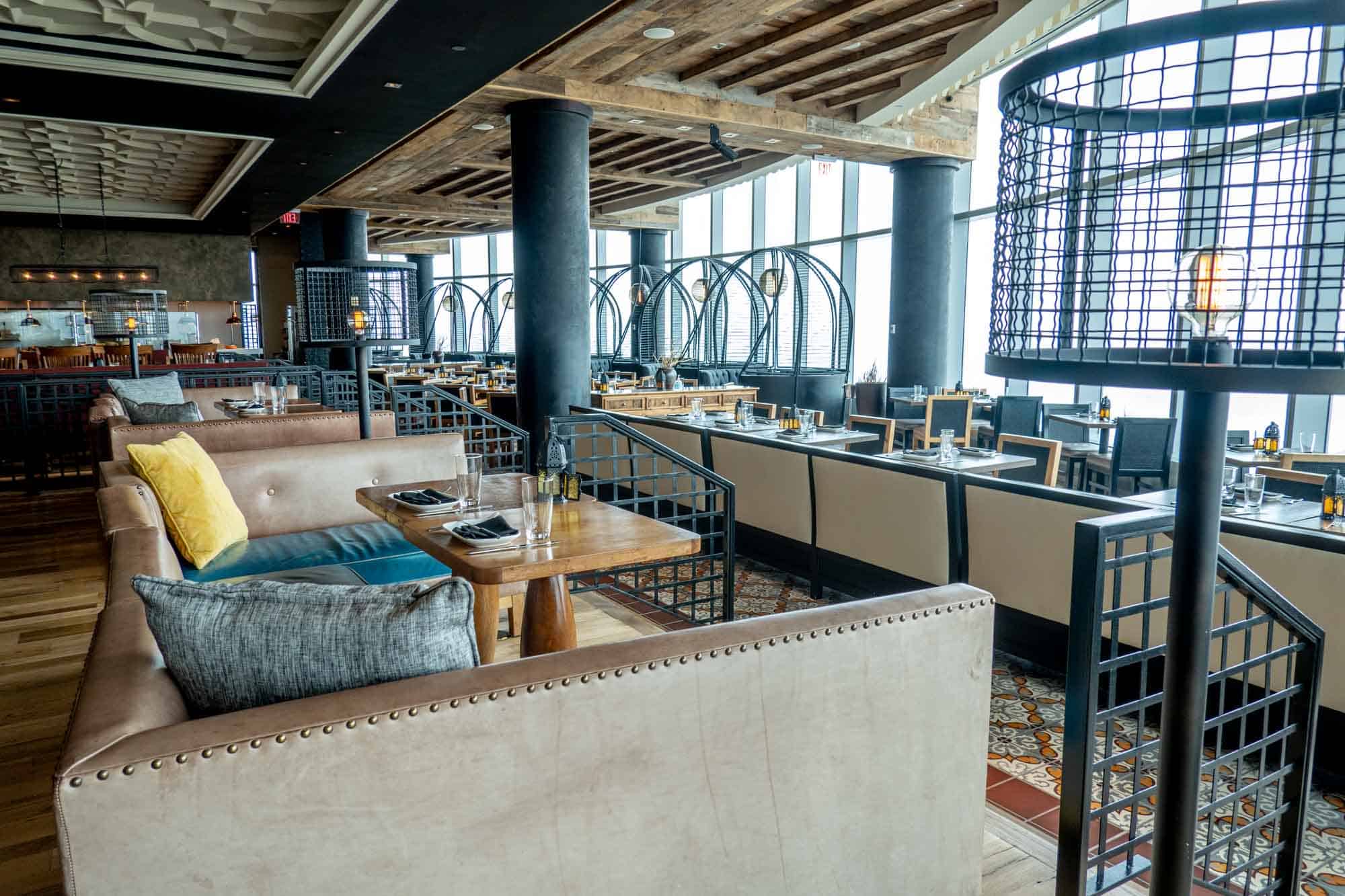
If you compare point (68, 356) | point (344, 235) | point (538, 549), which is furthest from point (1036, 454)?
point (68, 356)

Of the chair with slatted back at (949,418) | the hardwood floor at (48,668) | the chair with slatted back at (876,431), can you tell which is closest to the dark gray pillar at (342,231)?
the hardwood floor at (48,668)

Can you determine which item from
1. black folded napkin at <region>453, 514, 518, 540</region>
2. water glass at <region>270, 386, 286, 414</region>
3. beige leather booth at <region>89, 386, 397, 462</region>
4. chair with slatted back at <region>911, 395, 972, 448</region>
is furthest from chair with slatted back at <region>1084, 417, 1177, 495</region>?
water glass at <region>270, 386, 286, 414</region>

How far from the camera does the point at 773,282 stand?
1101 centimetres

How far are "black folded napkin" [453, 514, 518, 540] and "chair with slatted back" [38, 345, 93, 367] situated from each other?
10.3m

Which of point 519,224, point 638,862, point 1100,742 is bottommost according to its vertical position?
point 1100,742

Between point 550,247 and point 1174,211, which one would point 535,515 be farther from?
point 550,247

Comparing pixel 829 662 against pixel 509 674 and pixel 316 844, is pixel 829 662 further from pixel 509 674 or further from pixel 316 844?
pixel 316 844

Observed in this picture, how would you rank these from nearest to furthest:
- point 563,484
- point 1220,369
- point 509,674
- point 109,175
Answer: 1. point 1220,369
2. point 509,674
3. point 563,484
4. point 109,175

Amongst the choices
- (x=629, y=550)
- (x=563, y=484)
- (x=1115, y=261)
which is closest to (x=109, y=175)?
(x=563, y=484)

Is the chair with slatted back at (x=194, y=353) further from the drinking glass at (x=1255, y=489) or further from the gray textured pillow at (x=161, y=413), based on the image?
the drinking glass at (x=1255, y=489)

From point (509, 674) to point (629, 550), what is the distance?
110 cm

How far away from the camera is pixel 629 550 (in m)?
2.45

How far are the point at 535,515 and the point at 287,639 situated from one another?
3.84ft

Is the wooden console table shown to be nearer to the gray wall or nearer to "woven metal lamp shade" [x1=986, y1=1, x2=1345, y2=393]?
"woven metal lamp shade" [x1=986, y1=1, x2=1345, y2=393]
